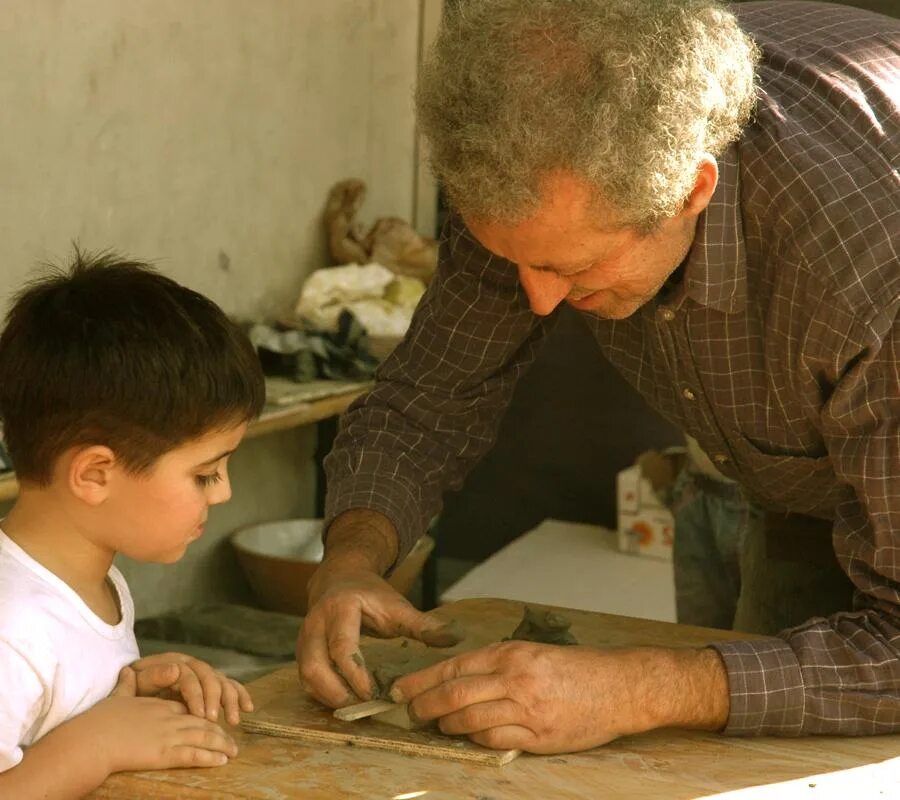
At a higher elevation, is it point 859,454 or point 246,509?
point 859,454

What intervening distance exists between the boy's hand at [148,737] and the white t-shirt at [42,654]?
37 mm

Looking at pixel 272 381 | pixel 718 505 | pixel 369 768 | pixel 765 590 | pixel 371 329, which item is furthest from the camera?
pixel 371 329

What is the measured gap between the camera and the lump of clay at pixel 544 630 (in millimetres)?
2271

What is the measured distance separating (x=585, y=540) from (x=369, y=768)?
363cm

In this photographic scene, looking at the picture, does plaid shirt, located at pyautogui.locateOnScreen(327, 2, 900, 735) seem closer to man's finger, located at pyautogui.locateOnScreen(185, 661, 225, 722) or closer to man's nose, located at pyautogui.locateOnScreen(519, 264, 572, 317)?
man's nose, located at pyautogui.locateOnScreen(519, 264, 572, 317)

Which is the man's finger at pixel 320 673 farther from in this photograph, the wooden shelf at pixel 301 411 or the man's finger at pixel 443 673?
the wooden shelf at pixel 301 411

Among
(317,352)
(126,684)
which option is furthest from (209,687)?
(317,352)

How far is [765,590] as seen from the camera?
2.84m

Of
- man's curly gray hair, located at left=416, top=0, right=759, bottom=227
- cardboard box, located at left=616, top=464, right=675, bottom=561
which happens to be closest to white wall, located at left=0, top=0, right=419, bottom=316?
cardboard box, located at left=616, top=464, right=675, bottom=561

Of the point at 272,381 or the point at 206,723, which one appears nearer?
the point at 206,723

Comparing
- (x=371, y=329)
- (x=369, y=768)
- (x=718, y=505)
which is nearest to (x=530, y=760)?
(x=369, y=768)

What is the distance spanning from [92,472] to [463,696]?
0.58 meters

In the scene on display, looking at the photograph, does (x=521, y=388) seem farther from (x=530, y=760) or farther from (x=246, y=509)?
(x=530, y=760)

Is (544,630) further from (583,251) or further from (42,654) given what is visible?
(42,654)
